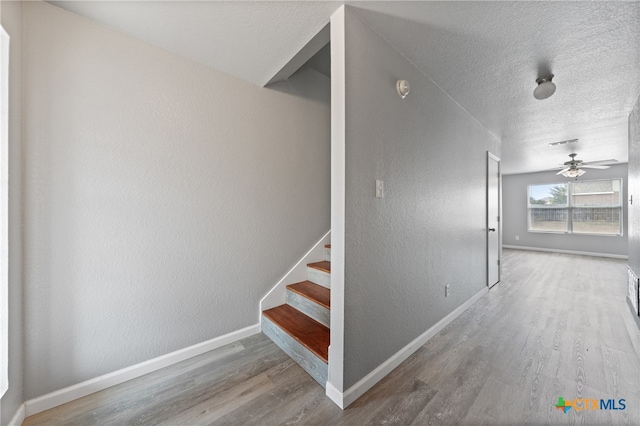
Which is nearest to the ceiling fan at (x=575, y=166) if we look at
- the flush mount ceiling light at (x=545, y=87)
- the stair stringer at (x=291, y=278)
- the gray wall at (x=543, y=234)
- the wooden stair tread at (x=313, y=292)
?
the gray wall at (x=543, y=234)

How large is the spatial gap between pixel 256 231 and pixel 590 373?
2746 millimetres

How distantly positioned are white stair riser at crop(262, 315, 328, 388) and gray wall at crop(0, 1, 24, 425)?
1435 mm

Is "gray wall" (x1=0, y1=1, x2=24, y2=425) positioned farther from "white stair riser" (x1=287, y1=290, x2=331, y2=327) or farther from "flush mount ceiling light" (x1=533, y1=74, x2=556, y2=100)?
"flush mount ceiling light" (x1=533, y1=74, x2=556, y2=100)

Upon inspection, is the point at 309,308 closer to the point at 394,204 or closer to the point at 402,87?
the point at 394,204

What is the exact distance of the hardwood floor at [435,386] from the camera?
1.32 metres

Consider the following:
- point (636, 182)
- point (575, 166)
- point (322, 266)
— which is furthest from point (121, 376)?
point (575, 166)

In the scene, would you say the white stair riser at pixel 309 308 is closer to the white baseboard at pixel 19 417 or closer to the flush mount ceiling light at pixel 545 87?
the white baseboard at pixel 19 417

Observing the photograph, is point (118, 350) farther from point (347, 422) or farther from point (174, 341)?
point (347, 422)

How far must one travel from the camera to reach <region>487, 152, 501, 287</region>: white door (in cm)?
338

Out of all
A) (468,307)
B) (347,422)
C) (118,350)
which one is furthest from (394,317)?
(118,350)

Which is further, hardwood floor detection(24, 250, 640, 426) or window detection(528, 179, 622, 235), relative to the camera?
window detection(528, 179, 622, 235)

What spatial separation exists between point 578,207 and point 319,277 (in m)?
7.88

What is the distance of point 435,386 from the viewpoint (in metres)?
1.54

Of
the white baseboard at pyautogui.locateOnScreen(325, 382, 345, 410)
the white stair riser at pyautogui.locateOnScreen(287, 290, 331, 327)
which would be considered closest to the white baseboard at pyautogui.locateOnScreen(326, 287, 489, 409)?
the white baseboard at pyautogui.locateOnScreen(325, 382, 345, 410)
